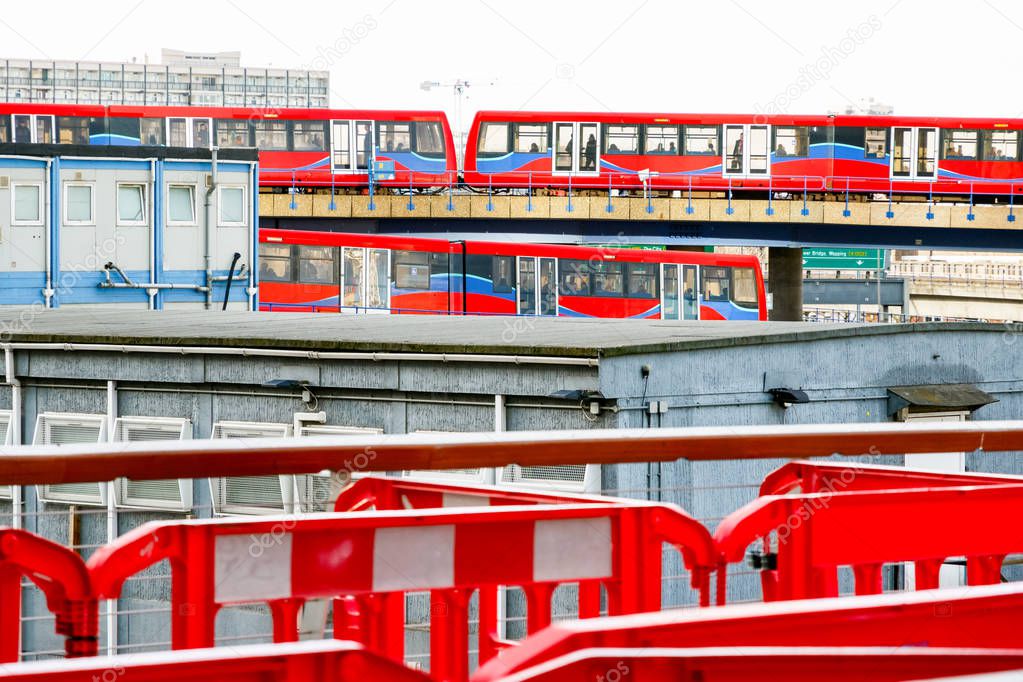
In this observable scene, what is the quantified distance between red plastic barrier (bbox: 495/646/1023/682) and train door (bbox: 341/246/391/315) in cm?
3331

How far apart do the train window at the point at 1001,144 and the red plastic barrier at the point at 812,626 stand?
1602 inches

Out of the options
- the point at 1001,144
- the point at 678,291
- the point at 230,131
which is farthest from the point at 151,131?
the point at 1001,144

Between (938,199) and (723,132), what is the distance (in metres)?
6.87

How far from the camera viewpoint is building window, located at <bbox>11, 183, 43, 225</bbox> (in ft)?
90.2

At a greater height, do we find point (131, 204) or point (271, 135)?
point (271, 135)

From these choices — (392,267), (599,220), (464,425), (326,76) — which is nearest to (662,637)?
(464,425)

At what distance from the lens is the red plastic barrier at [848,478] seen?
5195 millimetres

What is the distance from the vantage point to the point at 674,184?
42.2 metres

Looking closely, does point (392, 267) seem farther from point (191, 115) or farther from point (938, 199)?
point (938, 199)

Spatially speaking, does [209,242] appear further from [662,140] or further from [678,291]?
[662,140]

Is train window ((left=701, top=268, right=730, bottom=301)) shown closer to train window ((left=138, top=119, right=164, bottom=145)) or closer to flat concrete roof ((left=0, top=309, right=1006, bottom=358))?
train window ((left=138, top=119, right=164, bottom=145))

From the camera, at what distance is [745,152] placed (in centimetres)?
4209

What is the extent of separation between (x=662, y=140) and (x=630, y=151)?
0.97 m

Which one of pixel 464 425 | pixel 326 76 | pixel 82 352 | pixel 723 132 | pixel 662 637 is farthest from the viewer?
pixel 326 76
